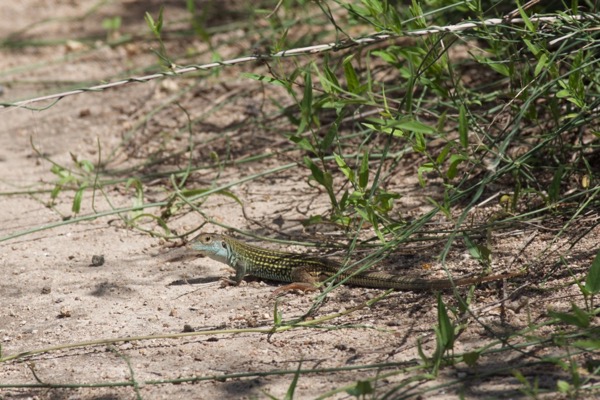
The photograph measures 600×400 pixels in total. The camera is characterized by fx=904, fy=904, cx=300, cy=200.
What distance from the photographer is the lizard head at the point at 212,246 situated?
5.24 meters

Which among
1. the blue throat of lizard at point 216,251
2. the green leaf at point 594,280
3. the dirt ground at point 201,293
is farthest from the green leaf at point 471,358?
the blue throat of lizard at point 216,251

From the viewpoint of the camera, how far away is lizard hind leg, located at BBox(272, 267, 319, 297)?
4824 millimetres

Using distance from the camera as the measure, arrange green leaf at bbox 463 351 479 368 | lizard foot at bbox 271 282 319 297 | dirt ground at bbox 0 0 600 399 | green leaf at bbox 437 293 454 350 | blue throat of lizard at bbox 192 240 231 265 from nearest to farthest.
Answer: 1. green leaf at bbox 437 293 454 350
2. green leaf at bbox 463 351 479 368
3. dirt ground at bbox 0 0 600 399
4. lizard foot at bbox 271 282 319 297
5. blue throat of lizard at bbox 192 240 231 265

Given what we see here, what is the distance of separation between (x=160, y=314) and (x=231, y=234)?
1165 millimetres

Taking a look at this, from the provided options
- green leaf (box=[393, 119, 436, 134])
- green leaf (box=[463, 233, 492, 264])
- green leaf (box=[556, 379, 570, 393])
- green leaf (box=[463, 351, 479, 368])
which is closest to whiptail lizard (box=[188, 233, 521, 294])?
green leaf (box=[463, 233, 492, 264])

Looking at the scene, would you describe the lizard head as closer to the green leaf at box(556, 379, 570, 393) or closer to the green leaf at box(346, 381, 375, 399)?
the green leaf at box(346, 381, 375, 399)

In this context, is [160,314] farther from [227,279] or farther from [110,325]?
[227,279]

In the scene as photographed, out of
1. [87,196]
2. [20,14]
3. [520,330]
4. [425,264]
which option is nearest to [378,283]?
[425,264]

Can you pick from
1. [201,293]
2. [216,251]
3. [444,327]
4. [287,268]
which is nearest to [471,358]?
[444,327]

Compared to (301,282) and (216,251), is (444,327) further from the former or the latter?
(216,251)

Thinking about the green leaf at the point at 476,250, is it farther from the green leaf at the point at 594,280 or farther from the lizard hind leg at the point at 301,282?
the lizard hind leg at the point at 301,282

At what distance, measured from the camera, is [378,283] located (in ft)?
15.3

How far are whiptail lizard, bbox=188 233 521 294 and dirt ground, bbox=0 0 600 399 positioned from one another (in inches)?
2.8

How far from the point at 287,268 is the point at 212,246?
50 cm
